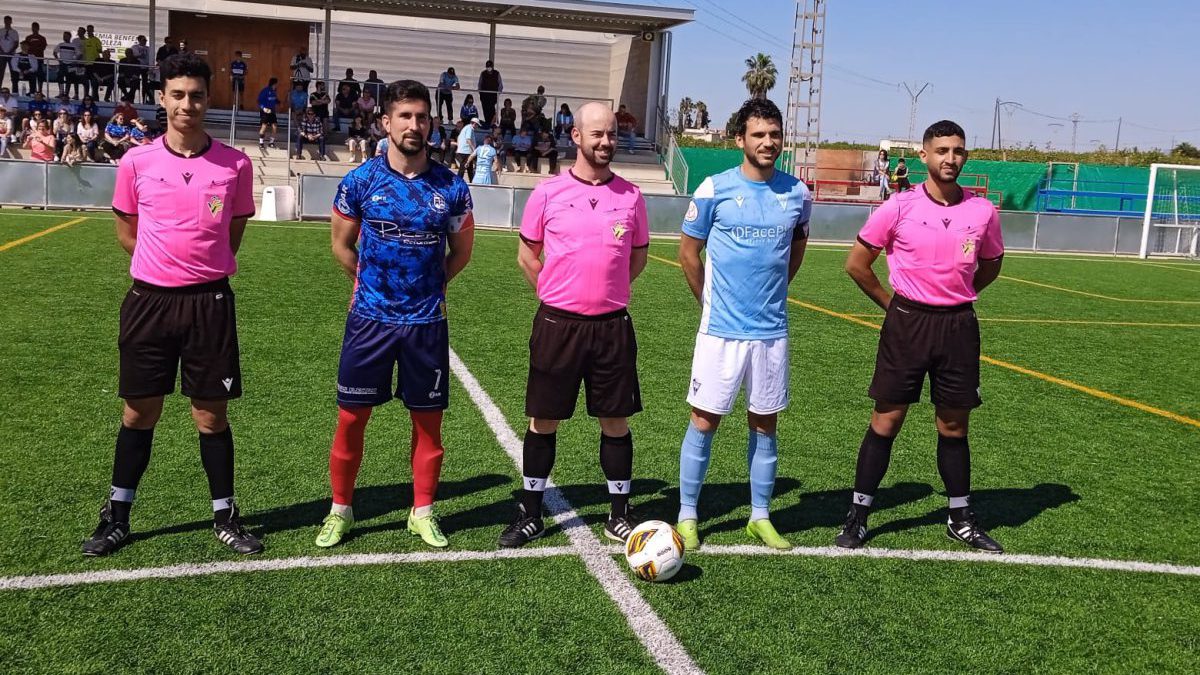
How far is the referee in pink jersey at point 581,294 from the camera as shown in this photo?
464 centimetres

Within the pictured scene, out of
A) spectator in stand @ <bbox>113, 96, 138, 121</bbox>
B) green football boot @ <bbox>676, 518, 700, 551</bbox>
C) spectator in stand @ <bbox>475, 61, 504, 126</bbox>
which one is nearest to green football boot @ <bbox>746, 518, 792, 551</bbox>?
green football boot @ <bbox>676, 518, 700, 551</bbox>

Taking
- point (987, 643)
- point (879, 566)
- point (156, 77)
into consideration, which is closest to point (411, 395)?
point (879, 566)

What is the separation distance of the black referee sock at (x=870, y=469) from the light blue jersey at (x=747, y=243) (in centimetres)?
79

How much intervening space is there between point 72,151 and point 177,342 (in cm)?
2171

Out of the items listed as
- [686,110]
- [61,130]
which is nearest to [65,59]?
[61,130]

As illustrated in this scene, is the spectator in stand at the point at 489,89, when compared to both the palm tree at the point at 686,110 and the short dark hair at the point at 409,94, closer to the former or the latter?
the short dark hair at the point at 409,94

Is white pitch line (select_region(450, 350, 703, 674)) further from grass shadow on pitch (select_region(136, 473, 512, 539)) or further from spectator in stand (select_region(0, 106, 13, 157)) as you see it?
spectator in stand (select_region(0, 106, 13, 157))

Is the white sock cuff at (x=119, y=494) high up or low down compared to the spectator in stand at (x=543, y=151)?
down

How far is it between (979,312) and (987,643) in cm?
1021

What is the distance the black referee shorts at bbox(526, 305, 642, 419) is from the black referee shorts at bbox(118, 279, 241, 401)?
50.8 inches

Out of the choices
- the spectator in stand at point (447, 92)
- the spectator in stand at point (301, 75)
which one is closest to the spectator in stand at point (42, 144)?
the spectator in stand at point (301, 75)

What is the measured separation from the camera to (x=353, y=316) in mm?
4594

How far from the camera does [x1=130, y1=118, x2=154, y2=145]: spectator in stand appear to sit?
76.3ft

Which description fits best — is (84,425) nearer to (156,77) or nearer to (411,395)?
(411,395)
